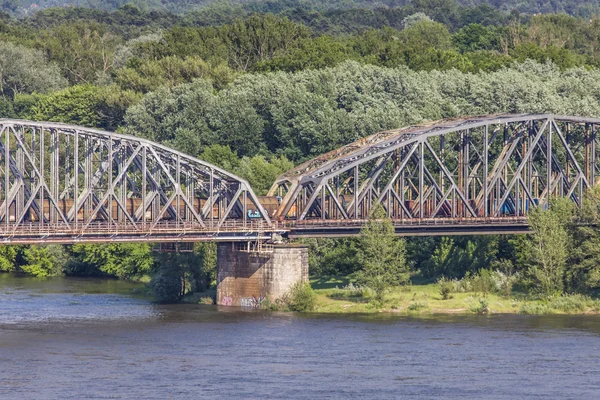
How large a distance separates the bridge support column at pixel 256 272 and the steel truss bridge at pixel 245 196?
192 centimetres

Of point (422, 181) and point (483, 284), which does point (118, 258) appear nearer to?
point (422, 181)

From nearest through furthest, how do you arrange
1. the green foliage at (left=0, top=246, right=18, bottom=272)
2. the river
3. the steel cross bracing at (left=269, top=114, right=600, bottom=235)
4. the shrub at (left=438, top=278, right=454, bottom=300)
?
the river → the shrub at (left=438, top=278, right=454, bottom=300) → the steel cross bracing at (left=269, top=114, right=600, bottom=235) → the green foliage at (left=0, top=246, right=18, bottom=272)

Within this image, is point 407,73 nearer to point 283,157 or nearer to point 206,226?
point 283,157

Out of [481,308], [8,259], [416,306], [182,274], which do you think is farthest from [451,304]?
[8,259]

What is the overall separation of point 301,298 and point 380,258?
23.2 ft

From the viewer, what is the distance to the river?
304ft

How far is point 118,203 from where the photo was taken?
410ft

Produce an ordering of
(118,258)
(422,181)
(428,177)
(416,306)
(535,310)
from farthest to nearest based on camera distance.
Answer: (118,258), (428,177), (422,181), (416,306), (535,310)

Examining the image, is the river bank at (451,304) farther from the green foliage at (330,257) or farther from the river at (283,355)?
the green foliage at (330,257)

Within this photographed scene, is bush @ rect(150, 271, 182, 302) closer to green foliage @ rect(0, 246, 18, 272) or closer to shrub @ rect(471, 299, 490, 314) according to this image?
shrub @ rect(471, 299, 490, 314)

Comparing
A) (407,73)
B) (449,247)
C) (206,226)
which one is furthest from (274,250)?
(407,73)

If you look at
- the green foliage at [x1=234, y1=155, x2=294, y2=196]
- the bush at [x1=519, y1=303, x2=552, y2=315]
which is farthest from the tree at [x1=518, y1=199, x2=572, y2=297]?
the green foliage at [x1=234, y1=155, x2=294, y2=196]

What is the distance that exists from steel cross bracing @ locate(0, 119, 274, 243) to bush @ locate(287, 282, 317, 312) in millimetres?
Answer: 5333

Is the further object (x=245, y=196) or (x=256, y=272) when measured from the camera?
(x=245, y=196)
